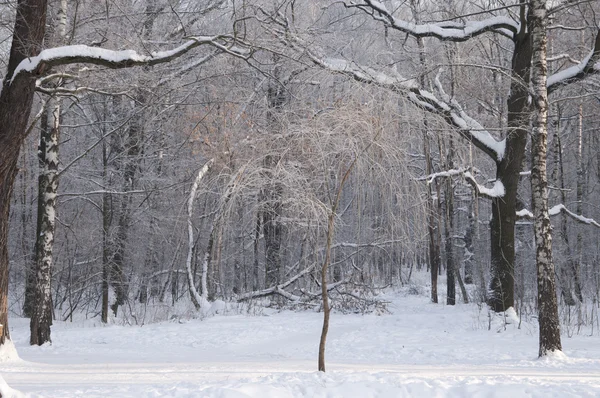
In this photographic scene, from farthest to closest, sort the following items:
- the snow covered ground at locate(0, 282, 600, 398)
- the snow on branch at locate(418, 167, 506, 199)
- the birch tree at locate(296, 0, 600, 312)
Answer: the birch tree at locate(296, 0, 600, 312), the snow on branch at locate(418, 167, 506, 199), the snow covered ground at locate(0, 282, 600, 398)

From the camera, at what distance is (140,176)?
22625mm

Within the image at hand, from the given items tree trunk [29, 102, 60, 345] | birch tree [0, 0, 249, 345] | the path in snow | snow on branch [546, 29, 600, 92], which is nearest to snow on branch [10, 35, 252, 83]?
birch tree [0, 0, 249, 345]

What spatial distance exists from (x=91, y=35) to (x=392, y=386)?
366 inches

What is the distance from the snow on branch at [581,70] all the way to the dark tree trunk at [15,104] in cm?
1027

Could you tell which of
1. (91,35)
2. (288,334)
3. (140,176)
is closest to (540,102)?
(288,334)

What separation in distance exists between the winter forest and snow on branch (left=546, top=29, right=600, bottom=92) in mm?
46

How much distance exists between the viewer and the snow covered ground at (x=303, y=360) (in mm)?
6102

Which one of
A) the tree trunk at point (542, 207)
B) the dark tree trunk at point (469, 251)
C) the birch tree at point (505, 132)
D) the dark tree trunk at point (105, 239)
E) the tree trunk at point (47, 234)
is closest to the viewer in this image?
the tree trunk at point (542, 207)

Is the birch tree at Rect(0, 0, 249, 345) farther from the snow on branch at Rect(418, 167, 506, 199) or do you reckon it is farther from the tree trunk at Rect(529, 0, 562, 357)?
the snow on branch at Rect(418, 167, 506, 199)

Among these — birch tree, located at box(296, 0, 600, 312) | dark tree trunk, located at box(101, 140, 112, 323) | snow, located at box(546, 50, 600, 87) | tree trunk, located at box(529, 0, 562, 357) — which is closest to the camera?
tree trunk, located at box(529, 0, 562, 357)

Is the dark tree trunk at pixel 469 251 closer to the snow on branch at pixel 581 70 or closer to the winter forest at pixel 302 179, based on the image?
the winter forest at pixel 302 179

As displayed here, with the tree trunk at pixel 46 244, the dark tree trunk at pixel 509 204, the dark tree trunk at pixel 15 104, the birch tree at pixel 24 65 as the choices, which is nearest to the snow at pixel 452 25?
the dark tree trunk at pixel 509 204

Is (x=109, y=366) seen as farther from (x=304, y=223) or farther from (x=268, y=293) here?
(x=268, y=293)

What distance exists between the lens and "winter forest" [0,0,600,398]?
734cm
